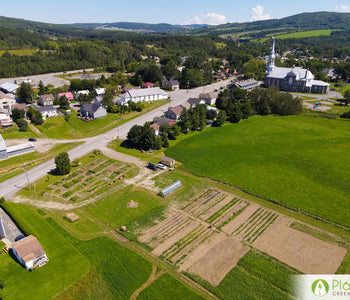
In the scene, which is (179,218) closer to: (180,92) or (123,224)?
(123,224)

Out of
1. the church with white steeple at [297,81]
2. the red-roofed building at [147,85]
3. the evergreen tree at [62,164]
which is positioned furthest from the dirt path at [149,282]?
the church with white steeple at [297,81]

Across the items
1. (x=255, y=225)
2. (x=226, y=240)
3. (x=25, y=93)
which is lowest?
(x=255, y=225)

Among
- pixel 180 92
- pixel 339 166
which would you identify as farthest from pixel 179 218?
pixel 180 92

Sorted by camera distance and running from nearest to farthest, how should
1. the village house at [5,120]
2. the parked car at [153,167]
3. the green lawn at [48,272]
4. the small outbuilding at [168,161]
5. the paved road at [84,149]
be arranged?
the green lawn at [48,272]
the paved road at [84,149]
the parked car at [153,167]
the small outbuilding at [168,161]
the village house at [5,120]

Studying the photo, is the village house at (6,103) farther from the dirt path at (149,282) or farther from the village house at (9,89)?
the dirt path at (149,282)

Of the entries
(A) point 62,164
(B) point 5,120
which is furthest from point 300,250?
(B) point 5,120

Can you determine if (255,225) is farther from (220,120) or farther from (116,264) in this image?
(220,120)

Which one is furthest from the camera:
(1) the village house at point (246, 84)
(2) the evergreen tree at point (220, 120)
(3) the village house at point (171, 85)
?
(3) the village house at point (171, 85)
